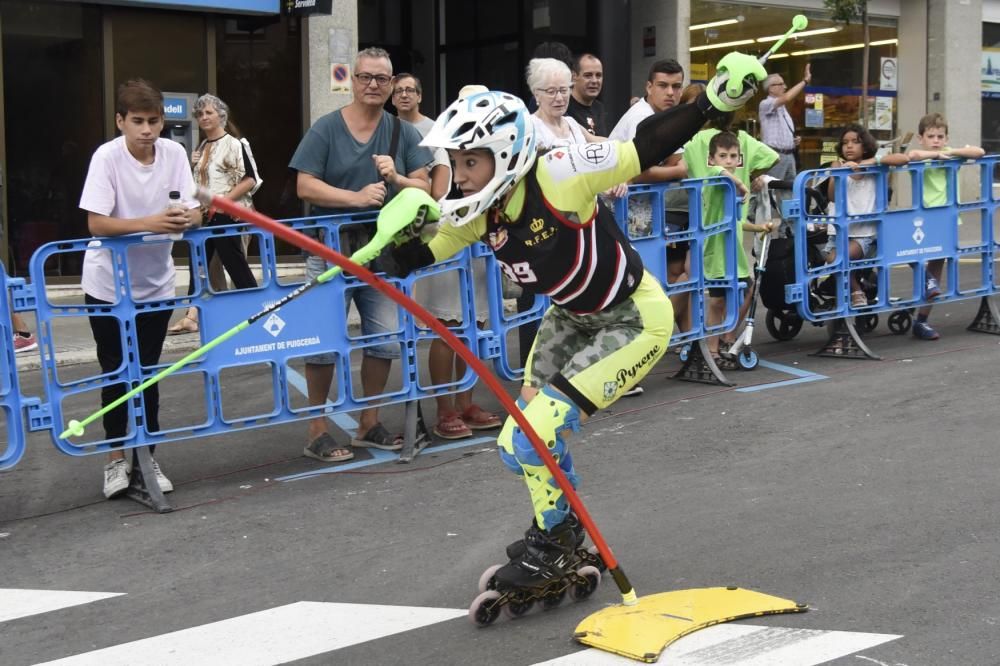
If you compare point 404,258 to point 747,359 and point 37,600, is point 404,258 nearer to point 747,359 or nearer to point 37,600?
point 37,600

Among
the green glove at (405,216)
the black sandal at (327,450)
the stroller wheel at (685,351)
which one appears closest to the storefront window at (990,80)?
the stroller wheel at (685,351)

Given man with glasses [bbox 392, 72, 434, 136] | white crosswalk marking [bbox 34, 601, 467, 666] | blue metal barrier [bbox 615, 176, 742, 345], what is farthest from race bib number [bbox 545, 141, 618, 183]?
man with glasses [bbox 392, 72, 434, 136]

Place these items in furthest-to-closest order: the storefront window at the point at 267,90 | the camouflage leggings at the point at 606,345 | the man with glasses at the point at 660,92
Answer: the storefront window at the point at 267,90, the man with glasses at the point at 660,92, the camouflage leggings at the point at 606,345

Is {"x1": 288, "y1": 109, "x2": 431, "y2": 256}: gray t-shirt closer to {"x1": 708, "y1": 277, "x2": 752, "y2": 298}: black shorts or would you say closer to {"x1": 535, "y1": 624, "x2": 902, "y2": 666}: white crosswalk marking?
{"x1": 708, "y1": 277, "x2": 752, "y2": 298}: black shorts

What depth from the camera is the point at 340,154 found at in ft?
24.9

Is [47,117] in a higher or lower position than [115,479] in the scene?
higher

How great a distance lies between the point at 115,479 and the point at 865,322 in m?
6.74

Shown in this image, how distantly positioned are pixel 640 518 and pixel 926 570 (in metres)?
1.41

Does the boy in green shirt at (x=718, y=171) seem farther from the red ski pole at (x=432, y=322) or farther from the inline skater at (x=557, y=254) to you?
the red ski pole at (x=432, y=322)

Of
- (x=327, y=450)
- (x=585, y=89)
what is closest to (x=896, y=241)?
(x=585, y=89)

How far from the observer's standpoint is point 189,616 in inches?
205

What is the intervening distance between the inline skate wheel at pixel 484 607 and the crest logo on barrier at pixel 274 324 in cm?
278

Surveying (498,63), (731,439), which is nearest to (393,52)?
(498,63)

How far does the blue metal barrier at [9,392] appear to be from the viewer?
6484 millimetres
